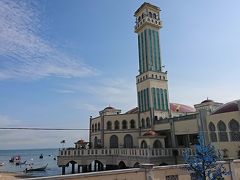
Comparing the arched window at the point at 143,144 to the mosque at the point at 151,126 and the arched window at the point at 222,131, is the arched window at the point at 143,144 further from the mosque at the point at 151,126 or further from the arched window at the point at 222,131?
the arched window at the point at 222,131

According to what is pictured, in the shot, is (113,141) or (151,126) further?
(113,141)

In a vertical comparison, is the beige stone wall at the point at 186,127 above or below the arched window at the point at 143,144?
above

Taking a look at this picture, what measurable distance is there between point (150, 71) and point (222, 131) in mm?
18146

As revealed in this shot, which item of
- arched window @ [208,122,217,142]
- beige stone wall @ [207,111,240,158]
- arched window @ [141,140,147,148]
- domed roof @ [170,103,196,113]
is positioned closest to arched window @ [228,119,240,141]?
beige stone wall @ [207,111,240,158]

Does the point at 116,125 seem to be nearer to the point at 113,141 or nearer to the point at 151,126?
the point at 113,141

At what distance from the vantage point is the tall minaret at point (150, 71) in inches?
1645

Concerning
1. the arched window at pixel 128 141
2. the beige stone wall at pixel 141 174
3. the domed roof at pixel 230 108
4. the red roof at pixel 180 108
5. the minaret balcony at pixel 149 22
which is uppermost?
the minaret balcony at pixel 149 22

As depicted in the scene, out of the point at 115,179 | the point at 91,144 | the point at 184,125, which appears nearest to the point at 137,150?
the point at 184,125

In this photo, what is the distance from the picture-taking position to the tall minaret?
41.8 metres

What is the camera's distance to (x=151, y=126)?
40.2 metres

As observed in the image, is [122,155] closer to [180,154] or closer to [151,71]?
[180,154]

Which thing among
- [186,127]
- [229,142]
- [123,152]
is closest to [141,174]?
[229,142]

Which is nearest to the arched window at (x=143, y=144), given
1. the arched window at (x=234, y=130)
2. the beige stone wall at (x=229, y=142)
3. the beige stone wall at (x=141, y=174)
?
the beige stone wall at (x=229, y=142)

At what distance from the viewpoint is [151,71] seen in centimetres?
4312
